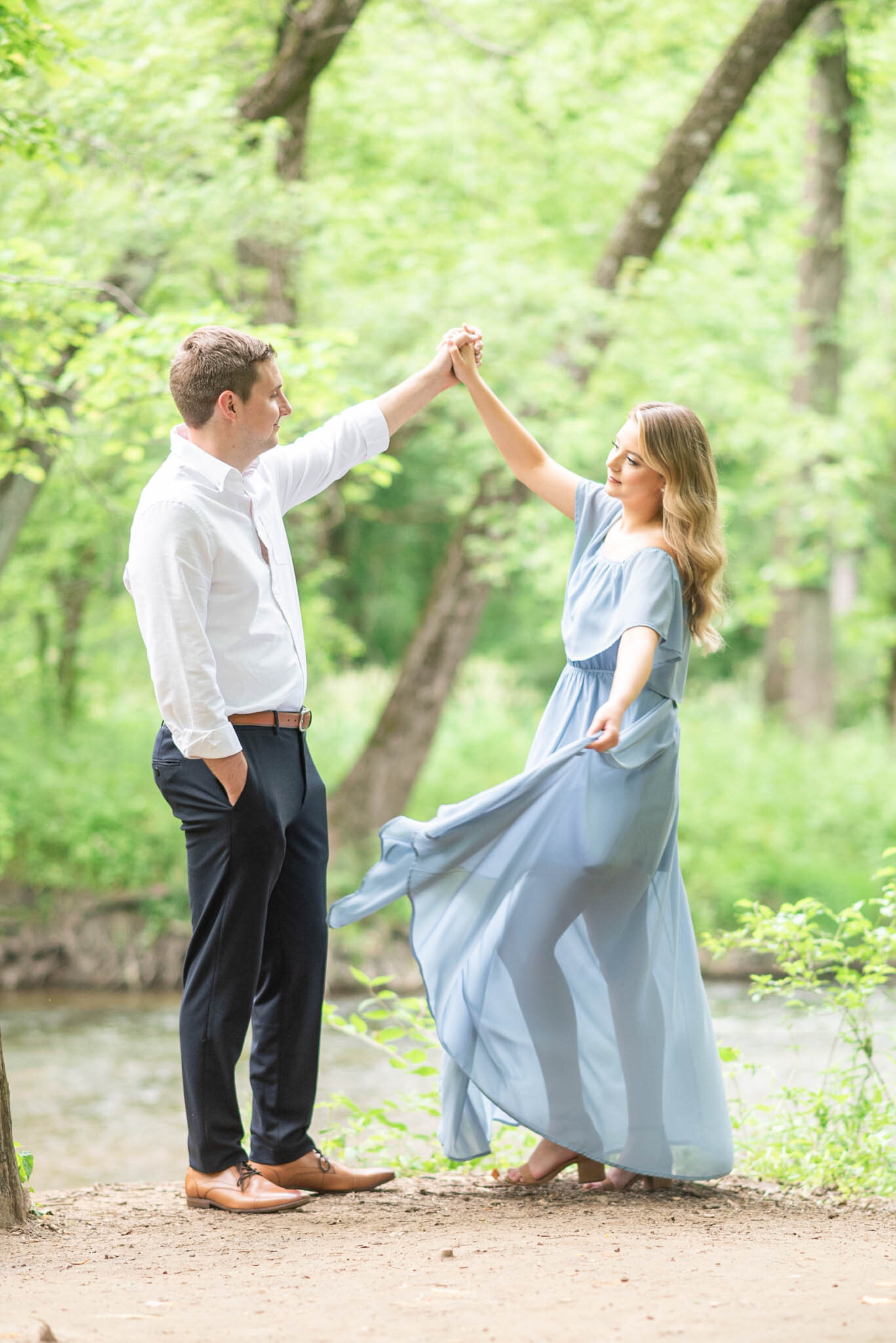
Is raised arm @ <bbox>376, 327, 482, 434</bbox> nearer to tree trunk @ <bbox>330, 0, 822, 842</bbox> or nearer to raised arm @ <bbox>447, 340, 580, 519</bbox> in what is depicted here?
raised arm @ <bbox>447, 340, 580, 519</bbox>

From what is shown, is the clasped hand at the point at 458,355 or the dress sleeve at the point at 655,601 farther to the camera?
the clasped hand at the point at 458,355

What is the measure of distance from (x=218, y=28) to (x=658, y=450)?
6.45m

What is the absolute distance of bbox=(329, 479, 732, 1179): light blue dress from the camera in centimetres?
345

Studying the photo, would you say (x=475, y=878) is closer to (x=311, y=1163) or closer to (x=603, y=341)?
(x=311, y=1163)

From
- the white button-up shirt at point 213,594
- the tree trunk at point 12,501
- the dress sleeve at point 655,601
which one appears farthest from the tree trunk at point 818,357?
the white button-up shirt at point 213,594

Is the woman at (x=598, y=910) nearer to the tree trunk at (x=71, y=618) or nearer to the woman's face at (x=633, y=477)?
the woman's face at (x=633, y=477)

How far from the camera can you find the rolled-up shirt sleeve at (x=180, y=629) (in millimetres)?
3055

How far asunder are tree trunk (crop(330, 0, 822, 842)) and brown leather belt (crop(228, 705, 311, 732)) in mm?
7375

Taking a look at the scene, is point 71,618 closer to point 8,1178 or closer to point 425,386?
point 425,386

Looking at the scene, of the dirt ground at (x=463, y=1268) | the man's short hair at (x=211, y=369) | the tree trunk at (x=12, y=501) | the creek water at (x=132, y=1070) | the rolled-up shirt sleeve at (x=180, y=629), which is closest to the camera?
the dirt ground at (x=463, y=1268)

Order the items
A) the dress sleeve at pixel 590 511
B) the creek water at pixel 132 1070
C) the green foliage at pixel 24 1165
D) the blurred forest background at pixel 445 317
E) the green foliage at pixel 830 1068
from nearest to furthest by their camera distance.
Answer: the green foliage at pixel 24 1165, the dress sleeve at pixel 590 511, the green foliage at pixel 830 1068, the creek water at pixel 132 1070, the blurred forest background at pixel 445 317

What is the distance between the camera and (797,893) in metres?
12.3

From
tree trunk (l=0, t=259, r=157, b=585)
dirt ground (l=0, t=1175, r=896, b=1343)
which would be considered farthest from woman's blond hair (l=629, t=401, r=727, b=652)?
tree trunk (l=0, t=259, r=157, b=585)

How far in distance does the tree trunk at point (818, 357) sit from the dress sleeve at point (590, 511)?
9.93 meters
